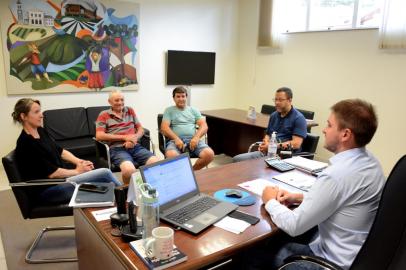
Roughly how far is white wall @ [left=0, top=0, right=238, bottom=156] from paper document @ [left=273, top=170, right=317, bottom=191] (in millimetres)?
3563

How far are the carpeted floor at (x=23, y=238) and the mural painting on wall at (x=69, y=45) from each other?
1.89 meters

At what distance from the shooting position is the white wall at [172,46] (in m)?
5.01

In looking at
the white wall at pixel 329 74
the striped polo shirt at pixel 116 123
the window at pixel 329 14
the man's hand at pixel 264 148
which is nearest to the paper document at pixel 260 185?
the man's hand at pixel 264 148

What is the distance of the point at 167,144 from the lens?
3.53 meters

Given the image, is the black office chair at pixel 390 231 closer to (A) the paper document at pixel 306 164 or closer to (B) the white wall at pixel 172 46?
(A) the paper document at pixel 306 164

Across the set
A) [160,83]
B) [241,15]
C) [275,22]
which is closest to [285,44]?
[275,22]

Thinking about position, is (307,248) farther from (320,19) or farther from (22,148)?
(320,19)

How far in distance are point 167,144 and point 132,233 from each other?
2.28 metres

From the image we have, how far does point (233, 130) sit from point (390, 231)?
3.56 meters

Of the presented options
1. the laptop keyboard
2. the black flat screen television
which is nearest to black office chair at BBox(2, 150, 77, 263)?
the laptop keyboard

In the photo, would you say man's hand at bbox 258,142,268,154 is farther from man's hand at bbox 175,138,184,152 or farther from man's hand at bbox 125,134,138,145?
man's hand at bbox 125,134,138,145

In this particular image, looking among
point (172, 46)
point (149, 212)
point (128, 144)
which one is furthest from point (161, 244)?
point (172, 46)

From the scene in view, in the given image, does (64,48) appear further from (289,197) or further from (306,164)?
(289,197)

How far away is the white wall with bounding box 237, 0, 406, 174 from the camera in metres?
4.16
